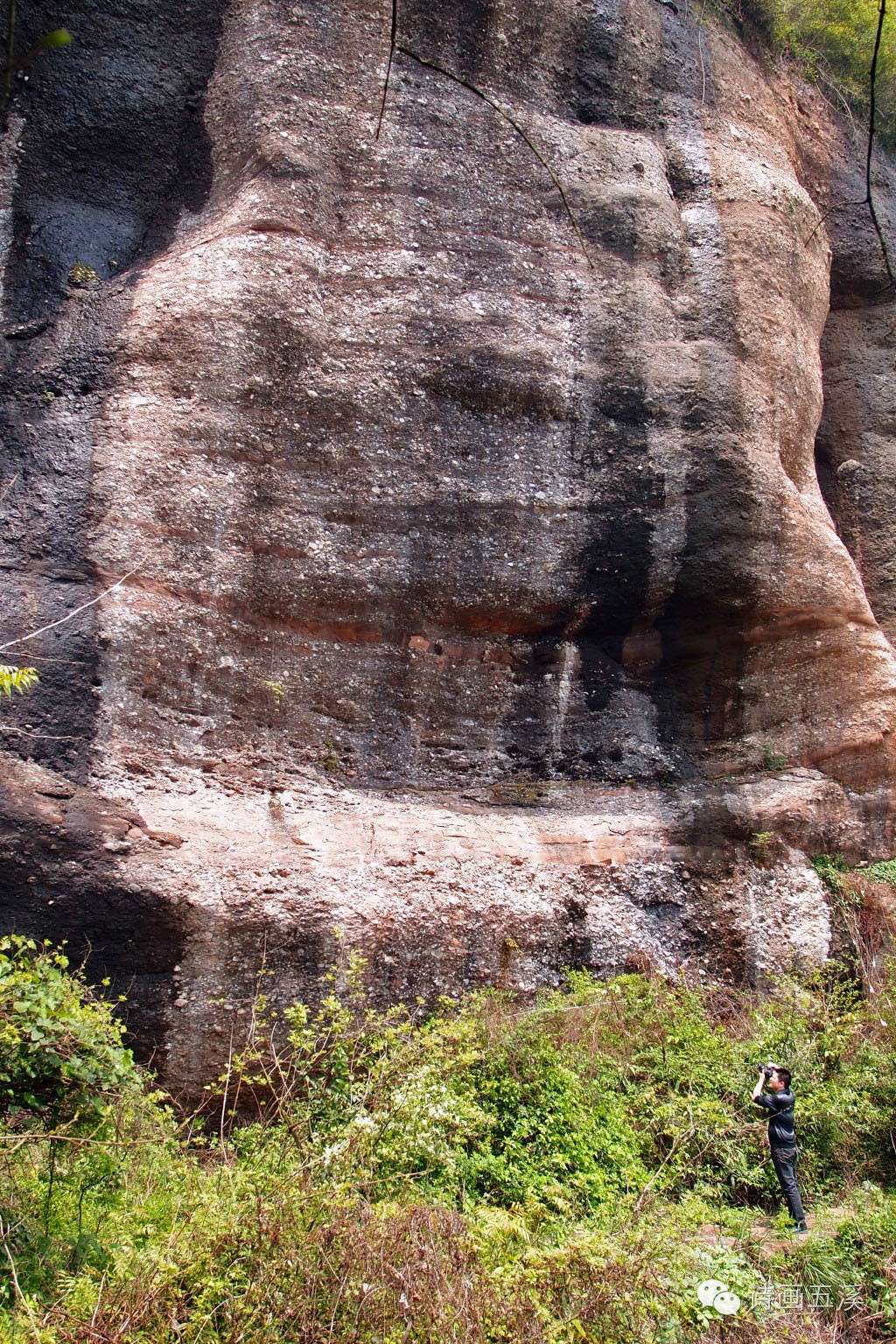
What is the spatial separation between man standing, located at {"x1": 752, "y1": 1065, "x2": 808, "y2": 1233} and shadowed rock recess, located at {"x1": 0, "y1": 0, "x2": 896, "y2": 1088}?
1473 millimetres

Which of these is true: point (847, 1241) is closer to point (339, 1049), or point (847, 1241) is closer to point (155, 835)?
point (339, 1049)

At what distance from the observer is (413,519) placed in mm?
7402

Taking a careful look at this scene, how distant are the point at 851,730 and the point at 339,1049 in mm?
4697

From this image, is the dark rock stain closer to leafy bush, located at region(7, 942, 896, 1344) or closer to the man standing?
leafy bush, located at region(7, 942, 896, 1344)

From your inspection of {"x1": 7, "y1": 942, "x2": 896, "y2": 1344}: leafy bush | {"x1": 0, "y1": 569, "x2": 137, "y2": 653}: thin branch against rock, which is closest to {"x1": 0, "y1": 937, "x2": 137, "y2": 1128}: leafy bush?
{"x1": 7, "y1": 942, "x2": 896, "y2": 1344}: leafy bush

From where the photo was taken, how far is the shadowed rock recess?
6285 millimetres

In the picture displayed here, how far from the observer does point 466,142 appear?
8.27 metres

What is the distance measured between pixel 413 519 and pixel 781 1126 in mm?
4313

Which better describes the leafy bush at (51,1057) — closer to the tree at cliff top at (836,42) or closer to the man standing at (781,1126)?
the man standing at (781,1126)

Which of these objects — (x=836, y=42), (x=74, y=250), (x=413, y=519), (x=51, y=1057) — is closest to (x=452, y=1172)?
(x=51, y=1057)

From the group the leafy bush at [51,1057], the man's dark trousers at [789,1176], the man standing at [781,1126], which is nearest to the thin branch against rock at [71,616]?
the leafy bush at [51,1057]

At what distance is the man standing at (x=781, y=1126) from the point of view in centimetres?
535

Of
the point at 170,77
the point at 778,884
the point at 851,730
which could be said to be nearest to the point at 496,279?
the point at 170,77

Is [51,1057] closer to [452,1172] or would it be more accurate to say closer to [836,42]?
[452,1172]
